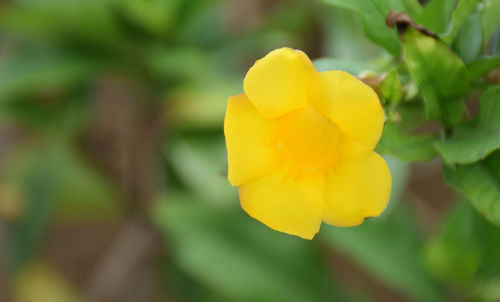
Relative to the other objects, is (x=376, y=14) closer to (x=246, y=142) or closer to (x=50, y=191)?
(x=246, y=142)

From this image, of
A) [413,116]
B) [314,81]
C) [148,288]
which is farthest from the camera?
[148,288]

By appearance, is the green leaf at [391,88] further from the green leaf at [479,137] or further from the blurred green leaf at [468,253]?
the blurred green leaf at [468,253]

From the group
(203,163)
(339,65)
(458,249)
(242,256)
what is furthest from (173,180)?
(339,65)

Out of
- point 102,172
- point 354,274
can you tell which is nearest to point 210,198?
point 102,172

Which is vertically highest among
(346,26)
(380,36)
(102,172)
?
(380,36)

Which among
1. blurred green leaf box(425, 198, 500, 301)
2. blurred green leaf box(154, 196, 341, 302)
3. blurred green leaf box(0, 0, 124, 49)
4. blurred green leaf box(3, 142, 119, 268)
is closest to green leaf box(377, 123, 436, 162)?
blurred green leaf box(425, 198, 500, 301)

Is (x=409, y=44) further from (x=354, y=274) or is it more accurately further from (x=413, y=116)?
(x=354, y=274)

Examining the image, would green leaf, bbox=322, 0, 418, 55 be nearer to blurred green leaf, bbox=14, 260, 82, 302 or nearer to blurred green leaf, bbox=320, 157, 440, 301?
blurred green leaf, bbox=320, 157, 440, 301
